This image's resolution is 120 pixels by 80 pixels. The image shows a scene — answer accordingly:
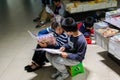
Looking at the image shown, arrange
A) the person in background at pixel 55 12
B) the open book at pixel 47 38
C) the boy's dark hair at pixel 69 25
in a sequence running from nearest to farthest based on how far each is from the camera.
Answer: the boy's dark hair at pixel 69 25, the open book at pixel 47 38, the person in background at pixel 55 12

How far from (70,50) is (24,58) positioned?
0.88 metres

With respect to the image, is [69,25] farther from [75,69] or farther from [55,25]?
[75,69]

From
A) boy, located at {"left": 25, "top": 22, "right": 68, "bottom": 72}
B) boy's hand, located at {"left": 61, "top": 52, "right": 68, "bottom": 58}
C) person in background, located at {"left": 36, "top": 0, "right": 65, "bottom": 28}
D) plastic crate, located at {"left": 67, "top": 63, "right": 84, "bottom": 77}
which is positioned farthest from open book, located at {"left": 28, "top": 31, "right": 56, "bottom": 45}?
person in background, located at {"left": 36, "top": 0, "right": 65, "bottom": 28}

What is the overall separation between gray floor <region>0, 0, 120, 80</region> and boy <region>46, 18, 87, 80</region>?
19 cm

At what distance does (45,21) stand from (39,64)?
5.94ft

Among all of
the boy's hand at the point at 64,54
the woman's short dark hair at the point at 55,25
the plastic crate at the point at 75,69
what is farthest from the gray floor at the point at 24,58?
the woman's short dark hair at the point at 55,25

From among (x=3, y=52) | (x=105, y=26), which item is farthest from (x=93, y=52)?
(x=3, y=52)

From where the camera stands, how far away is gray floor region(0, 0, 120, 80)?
2.39 m

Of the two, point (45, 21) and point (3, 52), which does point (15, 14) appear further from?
point (3, 52)

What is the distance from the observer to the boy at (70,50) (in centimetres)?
209

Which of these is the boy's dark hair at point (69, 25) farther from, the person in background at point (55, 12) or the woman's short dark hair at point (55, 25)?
the person in background at point (55, 12)

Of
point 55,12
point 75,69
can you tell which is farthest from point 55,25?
point 55,12

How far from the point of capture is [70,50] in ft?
7.43

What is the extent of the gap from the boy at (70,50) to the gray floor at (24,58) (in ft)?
0.62
